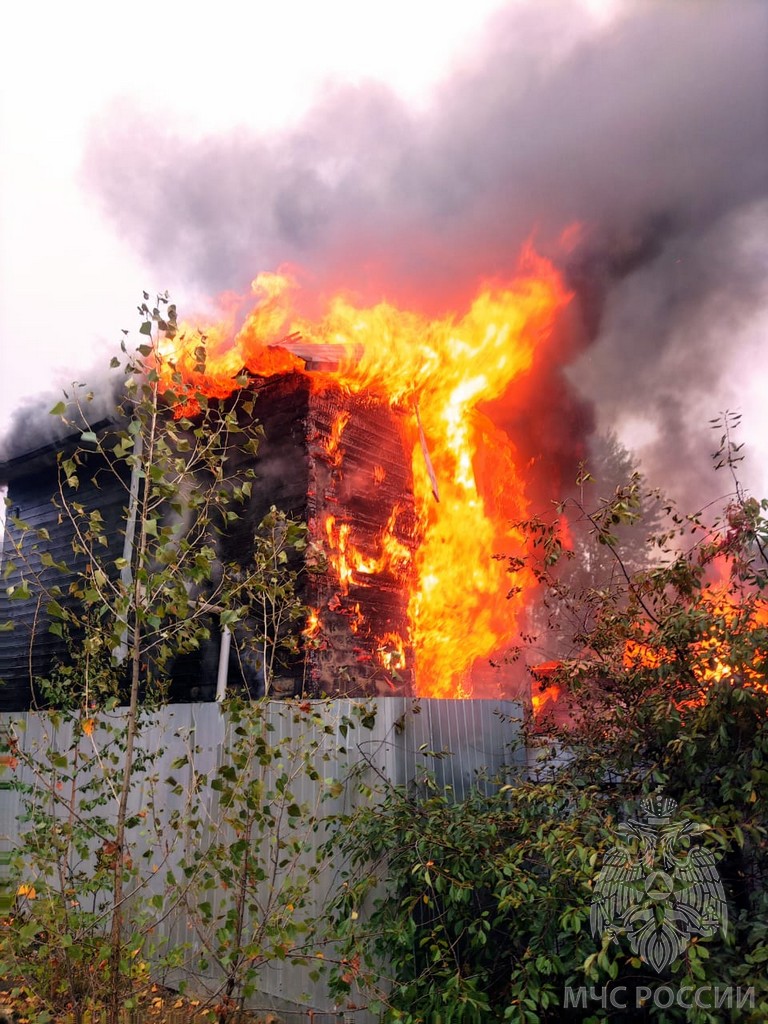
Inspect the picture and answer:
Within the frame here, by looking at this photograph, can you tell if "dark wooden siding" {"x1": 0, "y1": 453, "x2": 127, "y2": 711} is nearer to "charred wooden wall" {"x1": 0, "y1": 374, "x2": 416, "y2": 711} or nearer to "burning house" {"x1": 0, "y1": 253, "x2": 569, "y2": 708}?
"burning house" {"x1": 0, "y1": 253, "x2": 569, "y2": 708}

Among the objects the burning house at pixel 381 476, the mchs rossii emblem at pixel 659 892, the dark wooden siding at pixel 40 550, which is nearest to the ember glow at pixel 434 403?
the burning house at pixel 381 476

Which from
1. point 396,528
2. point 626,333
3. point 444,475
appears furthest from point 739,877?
point 626,333

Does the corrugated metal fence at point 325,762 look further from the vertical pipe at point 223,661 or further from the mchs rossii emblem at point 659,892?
the vertical pipe at point 223,661

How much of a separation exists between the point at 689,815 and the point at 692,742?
527 mm

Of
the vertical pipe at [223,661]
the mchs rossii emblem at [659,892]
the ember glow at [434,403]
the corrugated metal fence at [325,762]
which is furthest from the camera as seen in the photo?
the ember glow at [434,403]

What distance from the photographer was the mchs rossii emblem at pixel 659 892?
331cm

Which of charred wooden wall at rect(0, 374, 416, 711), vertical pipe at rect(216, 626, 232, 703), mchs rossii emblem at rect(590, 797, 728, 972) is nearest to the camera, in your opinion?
mchs rossii emblem at rect(590, 797, 728, 972)

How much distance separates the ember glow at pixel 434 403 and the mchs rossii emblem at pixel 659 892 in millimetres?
5307

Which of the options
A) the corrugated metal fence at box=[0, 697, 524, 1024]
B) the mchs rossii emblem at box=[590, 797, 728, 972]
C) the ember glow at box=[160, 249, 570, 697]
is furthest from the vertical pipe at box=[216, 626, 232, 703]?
the mchs rossii emblem at box=[590, 797, 728, 972]

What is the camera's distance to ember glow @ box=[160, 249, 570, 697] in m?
9.37

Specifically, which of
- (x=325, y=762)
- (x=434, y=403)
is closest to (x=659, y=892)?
(x=325, y=762)

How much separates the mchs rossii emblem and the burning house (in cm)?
436

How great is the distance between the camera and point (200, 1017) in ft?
17.1

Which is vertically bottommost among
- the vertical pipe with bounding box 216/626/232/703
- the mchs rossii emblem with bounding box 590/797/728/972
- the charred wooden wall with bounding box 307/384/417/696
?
the mchs rossii emblem with bounding box 590/797/728/972
